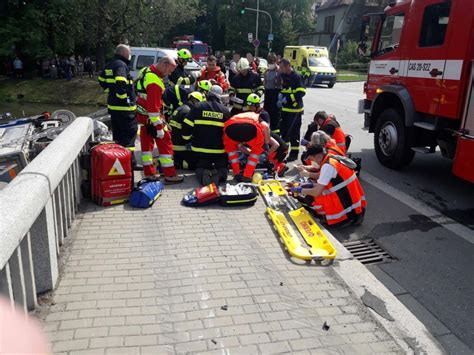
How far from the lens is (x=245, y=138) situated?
6355 mm

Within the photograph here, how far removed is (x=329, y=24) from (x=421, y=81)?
54.3m

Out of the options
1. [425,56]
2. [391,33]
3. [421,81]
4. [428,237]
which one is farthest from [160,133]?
[391,33]

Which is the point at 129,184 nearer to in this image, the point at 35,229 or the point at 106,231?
the point at 106,231

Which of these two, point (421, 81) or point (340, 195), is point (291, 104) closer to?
point (421, 81)

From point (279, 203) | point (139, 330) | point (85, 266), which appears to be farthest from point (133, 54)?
point (139, 330)

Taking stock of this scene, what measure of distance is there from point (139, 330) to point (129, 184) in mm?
2733

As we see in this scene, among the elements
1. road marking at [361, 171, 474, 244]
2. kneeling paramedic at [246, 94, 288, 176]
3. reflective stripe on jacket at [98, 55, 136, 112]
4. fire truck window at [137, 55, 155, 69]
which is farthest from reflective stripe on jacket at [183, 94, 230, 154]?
fire truck window at [137, 55, 155, 69]

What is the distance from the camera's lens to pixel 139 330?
120 inches

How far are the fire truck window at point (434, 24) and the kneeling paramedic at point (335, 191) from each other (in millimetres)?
3018

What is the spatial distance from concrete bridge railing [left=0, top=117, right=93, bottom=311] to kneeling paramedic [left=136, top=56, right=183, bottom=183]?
5.28 ft

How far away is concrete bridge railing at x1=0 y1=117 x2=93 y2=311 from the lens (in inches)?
98.9

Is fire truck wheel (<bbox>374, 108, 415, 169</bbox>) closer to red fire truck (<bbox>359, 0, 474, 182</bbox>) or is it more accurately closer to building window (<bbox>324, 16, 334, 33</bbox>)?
red fire truck (<bbox>359, 0, 474, 182</bbox>)

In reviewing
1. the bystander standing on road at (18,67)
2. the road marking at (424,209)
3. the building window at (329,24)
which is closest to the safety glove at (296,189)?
the road marking at (424,209)

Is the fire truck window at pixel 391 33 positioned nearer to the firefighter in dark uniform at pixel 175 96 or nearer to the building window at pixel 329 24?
the firefighter in dark uniform at pixel 175 96
